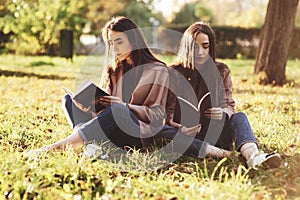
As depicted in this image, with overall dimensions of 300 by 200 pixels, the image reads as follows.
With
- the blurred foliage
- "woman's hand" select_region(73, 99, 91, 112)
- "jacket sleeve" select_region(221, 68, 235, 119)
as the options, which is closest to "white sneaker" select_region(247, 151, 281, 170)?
"jacket sleeve" select_region(221, 68, 235, 119)

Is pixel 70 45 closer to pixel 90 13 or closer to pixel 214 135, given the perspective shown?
pixel 90 13

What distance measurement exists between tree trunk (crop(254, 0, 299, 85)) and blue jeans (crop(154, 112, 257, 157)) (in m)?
4.34

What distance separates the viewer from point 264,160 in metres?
3.15

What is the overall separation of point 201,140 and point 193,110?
9.5 inches

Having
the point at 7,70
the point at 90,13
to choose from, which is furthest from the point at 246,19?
the point at 7,70

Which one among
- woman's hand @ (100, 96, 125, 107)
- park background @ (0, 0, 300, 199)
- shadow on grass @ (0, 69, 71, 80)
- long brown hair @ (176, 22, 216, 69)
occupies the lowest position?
shadow on grass @ (0, 69, 71, 80)

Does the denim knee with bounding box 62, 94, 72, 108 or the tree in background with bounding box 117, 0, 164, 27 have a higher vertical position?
the tree in background with bounding box 117, 0, 164, 27

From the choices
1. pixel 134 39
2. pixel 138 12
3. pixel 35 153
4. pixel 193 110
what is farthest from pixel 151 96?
pixel 138 12

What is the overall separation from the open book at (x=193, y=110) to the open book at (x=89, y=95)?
62 cm

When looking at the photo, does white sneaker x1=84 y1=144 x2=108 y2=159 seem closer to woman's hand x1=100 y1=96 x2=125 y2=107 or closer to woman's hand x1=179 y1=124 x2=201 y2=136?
woman's hand x1=100 y1=96 x2=125 y2=107

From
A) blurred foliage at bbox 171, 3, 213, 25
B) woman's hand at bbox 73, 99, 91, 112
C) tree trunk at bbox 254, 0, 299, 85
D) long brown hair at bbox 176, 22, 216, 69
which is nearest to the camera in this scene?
woman's hand at bbox 73, 99, 91, 112

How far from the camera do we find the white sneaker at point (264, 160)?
313 cm

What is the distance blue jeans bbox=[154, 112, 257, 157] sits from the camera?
3480 mm

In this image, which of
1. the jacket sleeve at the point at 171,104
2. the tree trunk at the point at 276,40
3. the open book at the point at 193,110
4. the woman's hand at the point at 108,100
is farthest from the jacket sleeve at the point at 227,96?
the tree trunk at the point at 276,40
